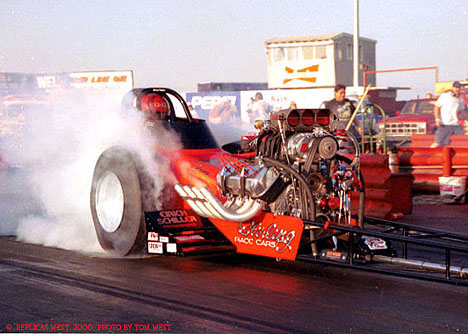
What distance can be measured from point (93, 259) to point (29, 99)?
4203 millimetres

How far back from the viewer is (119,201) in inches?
299

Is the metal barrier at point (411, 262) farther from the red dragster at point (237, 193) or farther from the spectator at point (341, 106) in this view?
the spectator at point (341, 106)

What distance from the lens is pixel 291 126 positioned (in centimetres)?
652

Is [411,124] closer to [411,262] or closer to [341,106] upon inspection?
[341,106]

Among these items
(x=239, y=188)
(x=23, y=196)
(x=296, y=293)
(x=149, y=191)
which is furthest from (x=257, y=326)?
(x=23, y=196)

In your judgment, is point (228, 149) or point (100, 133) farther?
point (100, 133)

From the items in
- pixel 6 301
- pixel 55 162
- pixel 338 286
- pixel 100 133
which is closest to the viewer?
pixel 6 301

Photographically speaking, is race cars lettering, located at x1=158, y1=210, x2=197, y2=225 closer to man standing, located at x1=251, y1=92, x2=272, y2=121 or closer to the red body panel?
the red body panel

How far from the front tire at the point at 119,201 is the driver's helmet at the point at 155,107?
0.66 m

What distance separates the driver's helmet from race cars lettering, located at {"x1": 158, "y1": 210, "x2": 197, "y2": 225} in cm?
131

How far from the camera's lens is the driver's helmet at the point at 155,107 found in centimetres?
800

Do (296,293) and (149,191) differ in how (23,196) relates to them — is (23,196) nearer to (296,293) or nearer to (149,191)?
(149,191)

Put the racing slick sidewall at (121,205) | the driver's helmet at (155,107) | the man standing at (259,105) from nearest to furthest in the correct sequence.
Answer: the racing slick sidewall at (121,205)
the driver's helmet at (155,107)
the man standing at (259,105)

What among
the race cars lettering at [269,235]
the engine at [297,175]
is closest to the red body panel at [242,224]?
the race cars lettering at [269,235]
